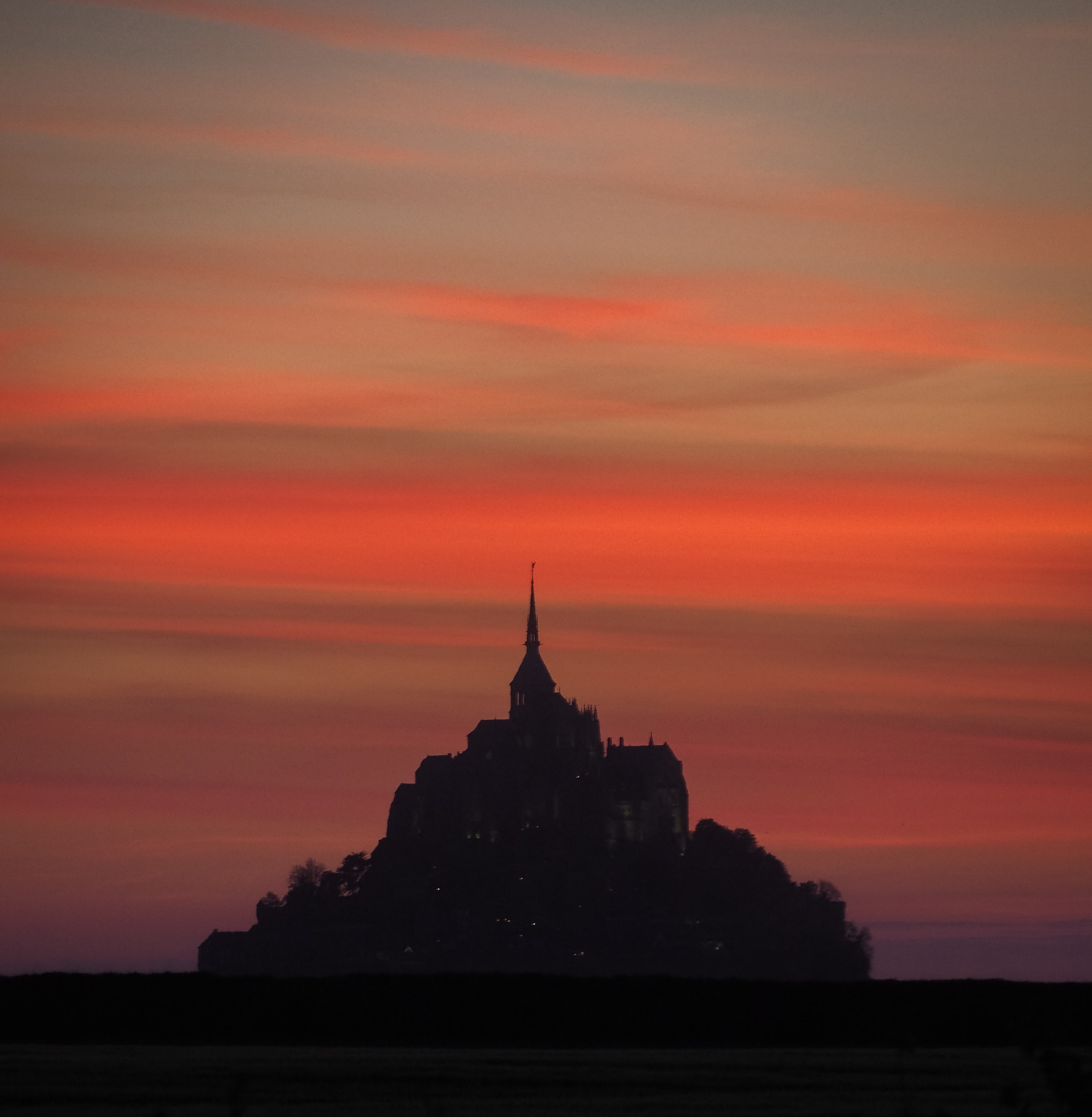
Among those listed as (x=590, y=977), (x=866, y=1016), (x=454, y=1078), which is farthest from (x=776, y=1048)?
(x=454, y=1078)

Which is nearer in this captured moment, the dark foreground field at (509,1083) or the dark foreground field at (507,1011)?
the dark foreground field at (509,1083)

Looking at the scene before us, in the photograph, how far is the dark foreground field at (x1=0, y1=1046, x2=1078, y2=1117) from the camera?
3703 centimetres

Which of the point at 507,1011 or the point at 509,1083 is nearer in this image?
the point at 509,1083

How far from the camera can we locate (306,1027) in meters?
59.8

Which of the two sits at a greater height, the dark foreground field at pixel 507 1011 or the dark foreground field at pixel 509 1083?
the dark foreground field at pixel 507 1011

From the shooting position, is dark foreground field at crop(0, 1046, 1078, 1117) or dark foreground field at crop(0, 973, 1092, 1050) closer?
dark foreground field at crop(0, 1046, 1078, 1117)

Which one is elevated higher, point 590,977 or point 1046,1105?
point 590,977

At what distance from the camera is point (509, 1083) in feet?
140

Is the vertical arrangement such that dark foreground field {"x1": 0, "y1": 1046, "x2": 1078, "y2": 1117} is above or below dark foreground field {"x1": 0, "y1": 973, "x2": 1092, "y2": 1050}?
below

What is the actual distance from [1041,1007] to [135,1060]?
86.8ft

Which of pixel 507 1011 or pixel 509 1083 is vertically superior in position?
pixel 507 1011

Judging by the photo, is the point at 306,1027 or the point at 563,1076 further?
the point at 306,1027

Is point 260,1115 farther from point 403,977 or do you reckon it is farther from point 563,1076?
point 403,977

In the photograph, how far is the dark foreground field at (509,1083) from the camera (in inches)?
1458
